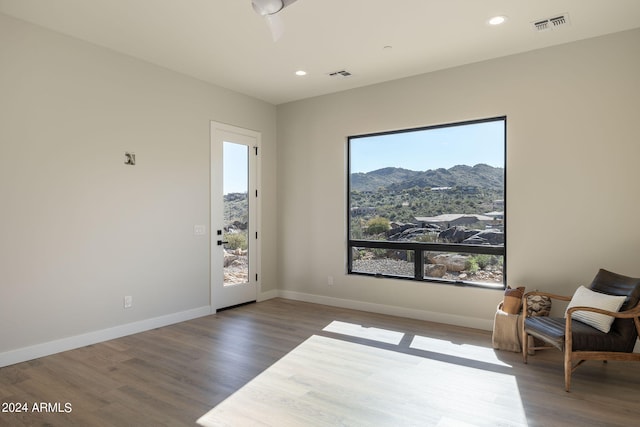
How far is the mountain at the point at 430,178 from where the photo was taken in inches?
178

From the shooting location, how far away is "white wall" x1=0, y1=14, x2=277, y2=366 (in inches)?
136

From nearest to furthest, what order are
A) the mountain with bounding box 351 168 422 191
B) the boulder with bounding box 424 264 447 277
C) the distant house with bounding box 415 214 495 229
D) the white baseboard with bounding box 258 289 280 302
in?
1. the distant house with bounding box 415 214 495 229
2. the boulder with bounding box 424 264 447 277
3. the mountain with bounding box 351 168 422 191
4. the white baseboard with bounding box 258 289 280 302

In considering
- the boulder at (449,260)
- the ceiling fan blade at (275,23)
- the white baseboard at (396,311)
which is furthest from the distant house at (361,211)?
the ceiling fan blade at (275,23)

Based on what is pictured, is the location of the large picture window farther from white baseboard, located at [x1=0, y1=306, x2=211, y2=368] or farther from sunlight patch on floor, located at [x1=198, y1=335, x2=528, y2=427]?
white baseboard, located at [x1=0, y1=306, x2=211, y2=368]

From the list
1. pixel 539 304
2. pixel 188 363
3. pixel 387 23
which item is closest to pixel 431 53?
pixel 387 23

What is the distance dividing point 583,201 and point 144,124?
4.79 metres

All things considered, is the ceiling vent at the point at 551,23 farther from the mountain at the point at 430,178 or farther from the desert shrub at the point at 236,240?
the desert shrub at the point at 236,240

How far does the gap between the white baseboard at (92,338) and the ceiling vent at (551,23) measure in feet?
16.0

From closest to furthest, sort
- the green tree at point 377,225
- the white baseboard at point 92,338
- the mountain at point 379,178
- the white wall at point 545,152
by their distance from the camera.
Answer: the white baseboard at point 92,338 < the white wall at point 545,152 < the mountain at point 379,178 < the green tree at point 377,225

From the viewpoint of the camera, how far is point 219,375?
3.18 meters

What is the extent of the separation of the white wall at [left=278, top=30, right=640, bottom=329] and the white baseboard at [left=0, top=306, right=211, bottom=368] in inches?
85.1

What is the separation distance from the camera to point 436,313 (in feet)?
15.5

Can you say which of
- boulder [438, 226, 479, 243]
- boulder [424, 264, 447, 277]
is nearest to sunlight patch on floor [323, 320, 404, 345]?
boulder [424, 264, 447, 277]

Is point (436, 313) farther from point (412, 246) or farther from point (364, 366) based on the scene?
point (364, 366)
